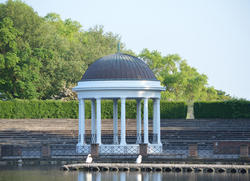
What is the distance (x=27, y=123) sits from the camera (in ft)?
253

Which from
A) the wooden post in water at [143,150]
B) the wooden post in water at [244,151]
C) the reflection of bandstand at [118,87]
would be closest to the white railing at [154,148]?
the reflection of bandstand at [118,87]

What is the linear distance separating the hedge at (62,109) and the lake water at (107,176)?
26.9 metres

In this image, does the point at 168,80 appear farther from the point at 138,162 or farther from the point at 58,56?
the point at 138,162

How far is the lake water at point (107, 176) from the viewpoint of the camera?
46.3 metres

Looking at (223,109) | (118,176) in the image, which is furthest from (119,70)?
(223,109)

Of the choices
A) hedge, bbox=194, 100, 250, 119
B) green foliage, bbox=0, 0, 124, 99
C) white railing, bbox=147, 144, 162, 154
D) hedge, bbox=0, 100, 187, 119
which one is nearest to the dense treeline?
green foliage, bbox=0, 0, 124, 99

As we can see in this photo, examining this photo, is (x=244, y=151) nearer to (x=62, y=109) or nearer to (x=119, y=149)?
(x=119, y=149)

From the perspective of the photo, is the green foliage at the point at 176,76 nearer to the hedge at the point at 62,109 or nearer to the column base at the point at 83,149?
the hedge at the point at 62,109

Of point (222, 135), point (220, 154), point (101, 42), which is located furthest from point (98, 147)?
point (101, 42)

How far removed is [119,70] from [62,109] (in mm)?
20555

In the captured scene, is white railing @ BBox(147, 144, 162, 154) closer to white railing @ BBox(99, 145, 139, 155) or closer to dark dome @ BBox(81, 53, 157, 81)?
white railing @ BBox(99, 145, 139, 155)

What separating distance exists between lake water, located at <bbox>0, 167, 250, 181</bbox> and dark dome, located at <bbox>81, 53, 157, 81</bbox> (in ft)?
38.5

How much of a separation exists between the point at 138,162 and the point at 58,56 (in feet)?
138

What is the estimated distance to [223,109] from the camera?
78438 mm
